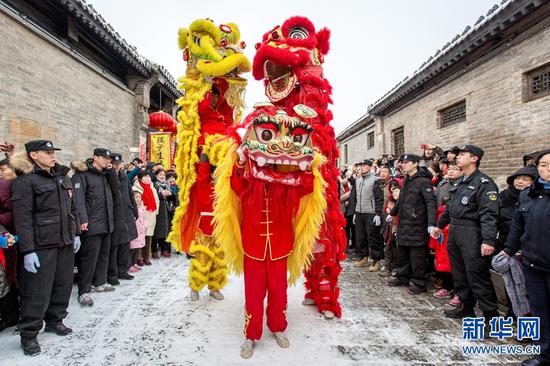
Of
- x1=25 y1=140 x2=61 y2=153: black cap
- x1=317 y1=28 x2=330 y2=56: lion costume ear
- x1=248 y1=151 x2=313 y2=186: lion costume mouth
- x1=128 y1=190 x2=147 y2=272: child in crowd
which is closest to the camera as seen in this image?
x1=248 y1=151 x2=313 y2=186: lion costume mouth

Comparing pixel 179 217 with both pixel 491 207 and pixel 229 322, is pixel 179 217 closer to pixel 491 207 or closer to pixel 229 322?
pixel 229 322

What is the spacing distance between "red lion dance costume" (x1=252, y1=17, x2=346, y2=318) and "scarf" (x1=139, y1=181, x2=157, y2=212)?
3362 millimetres

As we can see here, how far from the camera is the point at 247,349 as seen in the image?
2566 millimetres

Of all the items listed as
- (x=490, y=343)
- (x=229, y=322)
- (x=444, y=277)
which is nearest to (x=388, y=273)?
(x=444, y=277)

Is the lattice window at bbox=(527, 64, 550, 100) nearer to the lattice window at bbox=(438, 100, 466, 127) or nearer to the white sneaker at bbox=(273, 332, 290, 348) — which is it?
the lattice window at bbox=(438, 100, 466, 127)

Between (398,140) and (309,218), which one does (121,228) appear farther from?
(398,140)

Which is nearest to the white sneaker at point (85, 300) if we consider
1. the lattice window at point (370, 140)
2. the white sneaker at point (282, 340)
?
the white sneaker at point (282, 340)

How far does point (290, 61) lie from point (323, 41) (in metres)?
0.82

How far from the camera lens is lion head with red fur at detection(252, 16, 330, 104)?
2973 mm

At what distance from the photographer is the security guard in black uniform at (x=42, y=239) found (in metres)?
2.67

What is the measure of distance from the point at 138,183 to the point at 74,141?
2767 millimetres

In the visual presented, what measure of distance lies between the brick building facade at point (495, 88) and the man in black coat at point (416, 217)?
278cm

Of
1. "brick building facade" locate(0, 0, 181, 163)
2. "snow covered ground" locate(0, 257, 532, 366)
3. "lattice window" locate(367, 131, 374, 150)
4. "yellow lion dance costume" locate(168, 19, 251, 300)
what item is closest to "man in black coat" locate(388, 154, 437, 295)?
"snow covered ground" locate(0, 257, 532, 366)

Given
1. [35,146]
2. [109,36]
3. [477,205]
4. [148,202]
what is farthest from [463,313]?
[109,36]
